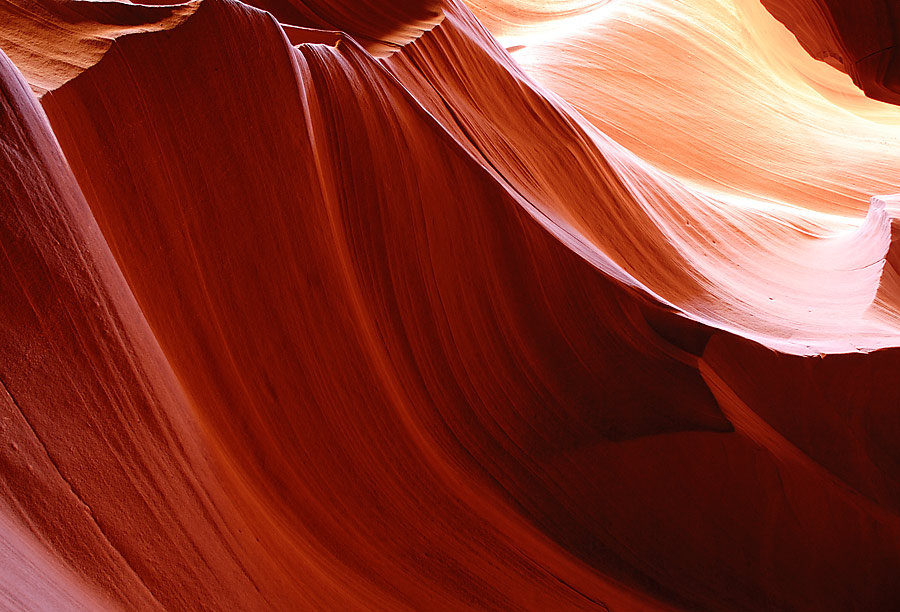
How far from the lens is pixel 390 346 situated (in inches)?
59.6

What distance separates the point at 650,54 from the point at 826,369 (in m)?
2.15

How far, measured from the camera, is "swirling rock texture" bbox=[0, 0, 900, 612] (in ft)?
3.46

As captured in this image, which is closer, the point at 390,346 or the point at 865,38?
the point at 390,346

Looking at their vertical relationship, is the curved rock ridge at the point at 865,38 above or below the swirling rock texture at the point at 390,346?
above

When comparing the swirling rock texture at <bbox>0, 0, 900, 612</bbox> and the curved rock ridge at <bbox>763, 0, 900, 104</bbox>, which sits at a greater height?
the curved rock ridge at <bbox>763, 0, 900, 104</bbox>

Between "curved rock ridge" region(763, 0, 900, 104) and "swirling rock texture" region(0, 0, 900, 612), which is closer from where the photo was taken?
"swirling rock texture" region(0, 0, 900, 612)

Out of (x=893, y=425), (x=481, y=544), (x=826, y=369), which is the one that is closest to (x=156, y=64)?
(x=481, y=544)

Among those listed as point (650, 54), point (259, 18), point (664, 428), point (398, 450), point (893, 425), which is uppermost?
point (650, 54)

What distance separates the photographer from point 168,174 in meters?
1.34

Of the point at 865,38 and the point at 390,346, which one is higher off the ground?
the point at 865,38

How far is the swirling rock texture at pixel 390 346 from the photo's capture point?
3.46ft

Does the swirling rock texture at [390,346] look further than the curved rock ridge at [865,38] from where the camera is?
No

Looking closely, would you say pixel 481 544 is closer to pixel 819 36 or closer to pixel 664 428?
pixel 664 428

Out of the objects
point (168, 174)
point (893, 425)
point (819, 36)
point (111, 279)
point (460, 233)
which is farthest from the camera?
point (819, 36)
